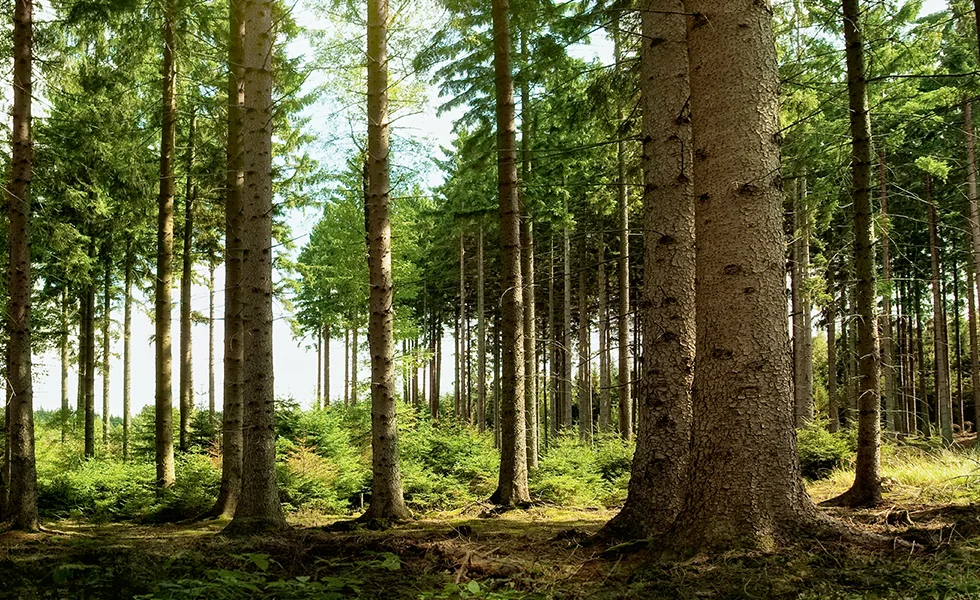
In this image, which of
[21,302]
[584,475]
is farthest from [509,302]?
[21,302]

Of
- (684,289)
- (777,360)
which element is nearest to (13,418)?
(684,289)

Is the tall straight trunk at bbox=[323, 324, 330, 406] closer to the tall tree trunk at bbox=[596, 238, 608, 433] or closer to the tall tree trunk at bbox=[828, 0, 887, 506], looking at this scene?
the tall tree trunk at bbox=[596, 238, 608, 433]

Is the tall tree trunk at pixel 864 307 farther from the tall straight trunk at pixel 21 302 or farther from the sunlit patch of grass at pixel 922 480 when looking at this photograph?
the tall straight trunk at pixel 21 302

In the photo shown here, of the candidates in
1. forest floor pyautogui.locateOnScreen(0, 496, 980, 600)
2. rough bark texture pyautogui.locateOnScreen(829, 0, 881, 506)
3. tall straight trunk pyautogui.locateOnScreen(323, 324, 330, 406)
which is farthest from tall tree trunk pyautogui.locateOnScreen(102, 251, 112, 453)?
rough bark texture pyautogui.locateOnScreen(829, 0, 881, 506)

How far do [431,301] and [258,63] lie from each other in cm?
2602

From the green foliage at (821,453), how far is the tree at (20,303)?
13.2 metres

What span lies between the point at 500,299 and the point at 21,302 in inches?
258

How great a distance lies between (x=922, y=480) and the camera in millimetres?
9023

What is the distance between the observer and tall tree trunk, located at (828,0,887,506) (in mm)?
7719

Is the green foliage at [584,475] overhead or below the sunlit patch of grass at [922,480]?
below

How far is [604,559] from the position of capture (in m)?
4.90

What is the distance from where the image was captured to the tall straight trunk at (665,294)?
5605mm

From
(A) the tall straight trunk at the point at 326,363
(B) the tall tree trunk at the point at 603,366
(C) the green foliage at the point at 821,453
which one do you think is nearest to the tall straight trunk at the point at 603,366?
(B) the tall tree trunk at the point at 603,366

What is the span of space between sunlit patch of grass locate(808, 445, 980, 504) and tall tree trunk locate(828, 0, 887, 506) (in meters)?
0.47
